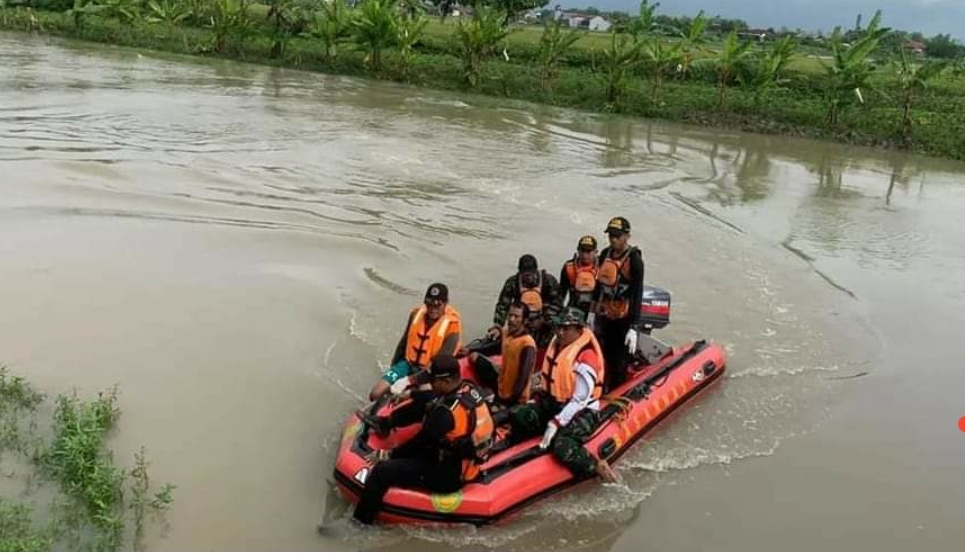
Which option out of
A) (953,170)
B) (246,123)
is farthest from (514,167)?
(953,170)

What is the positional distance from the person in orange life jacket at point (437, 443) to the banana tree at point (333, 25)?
23739 mm

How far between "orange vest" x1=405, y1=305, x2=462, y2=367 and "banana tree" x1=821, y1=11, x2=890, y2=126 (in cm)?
1874

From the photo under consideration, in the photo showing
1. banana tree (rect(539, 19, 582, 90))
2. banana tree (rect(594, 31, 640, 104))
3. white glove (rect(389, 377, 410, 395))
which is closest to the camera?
white glove (rect(389, 377, 410, 395))

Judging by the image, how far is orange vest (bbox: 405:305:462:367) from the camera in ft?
20.5

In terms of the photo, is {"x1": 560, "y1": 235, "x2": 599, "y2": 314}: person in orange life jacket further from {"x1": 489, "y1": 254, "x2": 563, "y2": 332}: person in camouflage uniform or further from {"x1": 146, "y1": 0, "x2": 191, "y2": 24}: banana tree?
{"x1": 146, "y1": 0, "x2": 191, "y2": 24}: banana tree

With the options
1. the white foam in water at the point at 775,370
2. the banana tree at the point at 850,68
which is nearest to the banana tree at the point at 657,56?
the banana tree at the point at 850,68

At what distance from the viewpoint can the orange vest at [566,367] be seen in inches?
230

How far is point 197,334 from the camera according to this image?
792 cm

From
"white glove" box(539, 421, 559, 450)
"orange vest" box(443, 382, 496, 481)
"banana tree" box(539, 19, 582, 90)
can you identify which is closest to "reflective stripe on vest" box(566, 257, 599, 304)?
"white glove" box(539, 421, 559, 450)

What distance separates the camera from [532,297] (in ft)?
22.6

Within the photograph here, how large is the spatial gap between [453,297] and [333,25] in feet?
66.2

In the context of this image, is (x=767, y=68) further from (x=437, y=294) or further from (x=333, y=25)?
(x=437, y=294)

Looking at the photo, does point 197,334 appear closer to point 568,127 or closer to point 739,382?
point 739,382

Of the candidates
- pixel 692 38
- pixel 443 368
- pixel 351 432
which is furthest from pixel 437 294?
pixel 692 38
